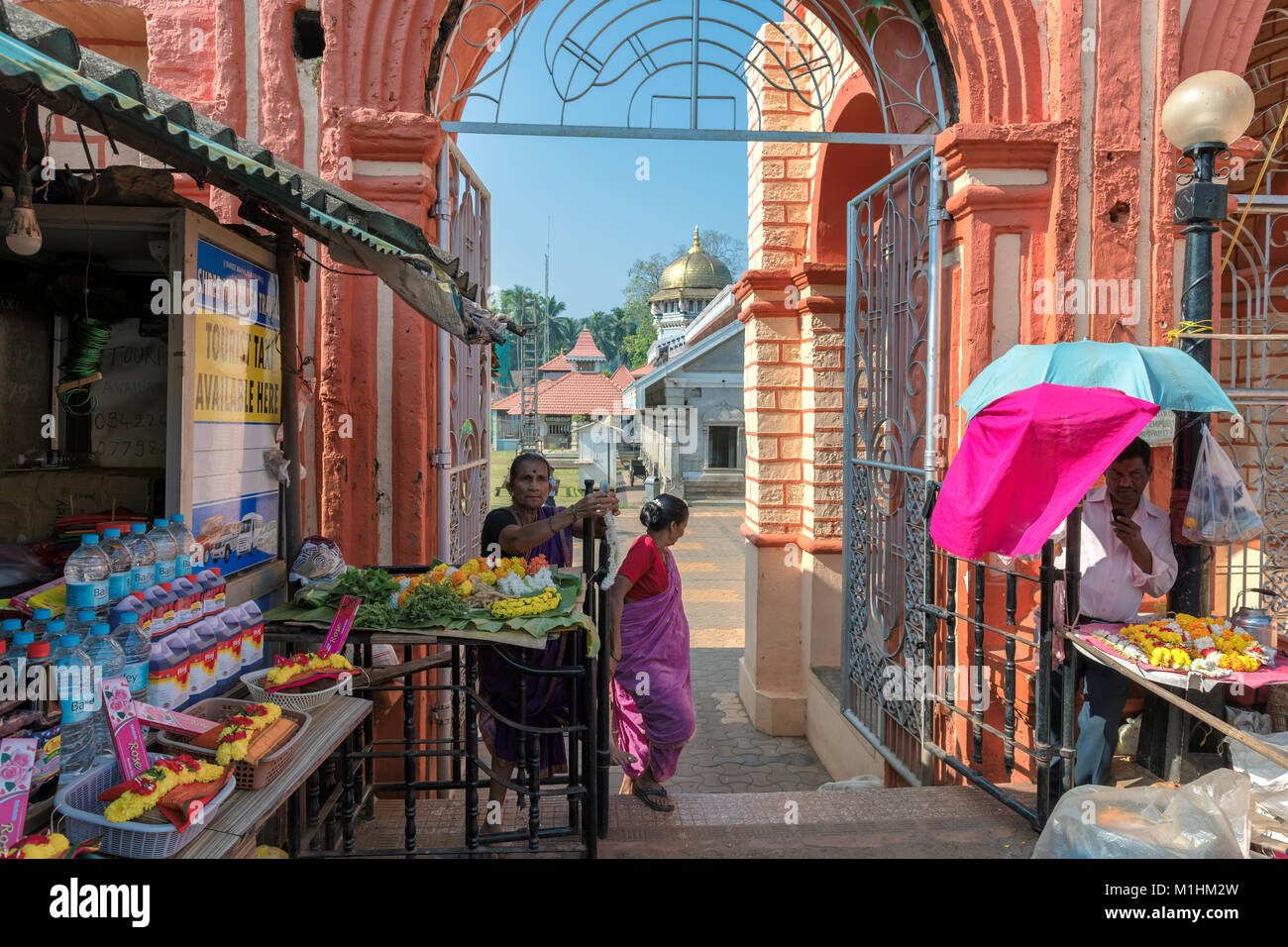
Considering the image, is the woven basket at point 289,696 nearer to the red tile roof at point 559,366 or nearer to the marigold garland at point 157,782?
the marigold garland at point 157,782

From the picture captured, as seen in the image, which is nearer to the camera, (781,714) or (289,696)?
(289,696)

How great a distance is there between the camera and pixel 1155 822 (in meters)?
2.82

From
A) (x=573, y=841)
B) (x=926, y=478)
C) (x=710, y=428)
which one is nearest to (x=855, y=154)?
(x=926, y=478)

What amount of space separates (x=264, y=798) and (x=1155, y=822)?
2.87m

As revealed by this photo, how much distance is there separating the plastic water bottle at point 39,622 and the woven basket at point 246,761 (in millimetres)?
475

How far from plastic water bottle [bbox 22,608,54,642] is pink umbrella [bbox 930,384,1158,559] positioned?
3.38m

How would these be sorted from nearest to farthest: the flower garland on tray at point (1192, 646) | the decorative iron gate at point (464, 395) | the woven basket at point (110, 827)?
the woven basket at point (110, 827), the flower garland on tray at point (1192, 646), the decorative iron gate at point (464, 395)

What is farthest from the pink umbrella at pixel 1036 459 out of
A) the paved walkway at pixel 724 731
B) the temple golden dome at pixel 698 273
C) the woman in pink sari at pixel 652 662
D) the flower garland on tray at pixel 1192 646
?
the temple golden dome at pixel 698 273

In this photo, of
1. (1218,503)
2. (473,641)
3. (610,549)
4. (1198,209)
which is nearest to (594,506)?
(610,549)

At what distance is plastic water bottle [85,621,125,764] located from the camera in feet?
7.98

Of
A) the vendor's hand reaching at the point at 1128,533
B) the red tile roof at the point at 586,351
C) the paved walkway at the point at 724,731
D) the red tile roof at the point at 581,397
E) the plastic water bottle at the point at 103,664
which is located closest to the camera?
the plastic water bottle at the point at 103,664

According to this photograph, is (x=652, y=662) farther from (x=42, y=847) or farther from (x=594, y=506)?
(x=42, y=847)

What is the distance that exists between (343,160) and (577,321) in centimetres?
7886

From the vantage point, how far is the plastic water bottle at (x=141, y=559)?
2.80 metres
